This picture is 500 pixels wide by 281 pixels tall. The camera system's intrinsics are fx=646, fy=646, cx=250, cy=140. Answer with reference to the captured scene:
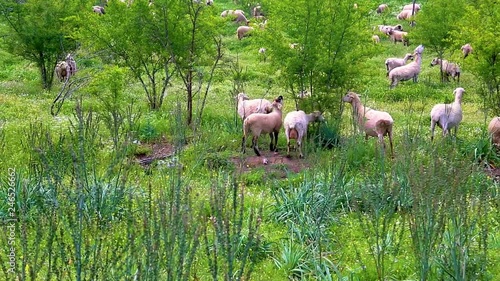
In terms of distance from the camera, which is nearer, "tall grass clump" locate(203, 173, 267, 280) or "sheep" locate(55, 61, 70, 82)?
"tall grass clump" locate(203, 173, 267, 280)

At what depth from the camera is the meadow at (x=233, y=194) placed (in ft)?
12.1

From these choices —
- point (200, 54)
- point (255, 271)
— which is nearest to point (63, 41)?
point (200, 54)

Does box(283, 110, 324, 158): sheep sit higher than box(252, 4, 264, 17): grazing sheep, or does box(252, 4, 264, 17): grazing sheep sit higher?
box(252, 4, 264, 17): grazing sheep

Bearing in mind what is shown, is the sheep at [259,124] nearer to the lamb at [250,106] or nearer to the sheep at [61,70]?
the lamb at [250,106]

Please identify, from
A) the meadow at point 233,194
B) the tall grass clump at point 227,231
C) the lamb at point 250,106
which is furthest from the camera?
the lamb at point 250,106

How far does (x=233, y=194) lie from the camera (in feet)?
12.8

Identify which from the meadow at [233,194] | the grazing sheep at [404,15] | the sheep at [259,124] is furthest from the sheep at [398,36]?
the sheep at [259,124]

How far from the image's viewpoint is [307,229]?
717 cm

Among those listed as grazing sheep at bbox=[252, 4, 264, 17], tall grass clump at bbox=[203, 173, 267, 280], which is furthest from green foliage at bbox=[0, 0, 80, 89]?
grazing sheep at bbox=[252, 4, 264, 17]

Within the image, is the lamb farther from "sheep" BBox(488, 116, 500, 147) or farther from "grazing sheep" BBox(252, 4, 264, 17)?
"grazing sheep" BBox(252, 4, 264, 17)

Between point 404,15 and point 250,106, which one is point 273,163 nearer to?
point 250,106

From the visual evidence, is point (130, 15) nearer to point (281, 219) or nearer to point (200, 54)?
point (200, 54)

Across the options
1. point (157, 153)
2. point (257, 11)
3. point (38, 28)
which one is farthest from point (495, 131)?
point (257, 11)

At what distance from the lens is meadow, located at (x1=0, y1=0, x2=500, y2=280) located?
3.70 m
